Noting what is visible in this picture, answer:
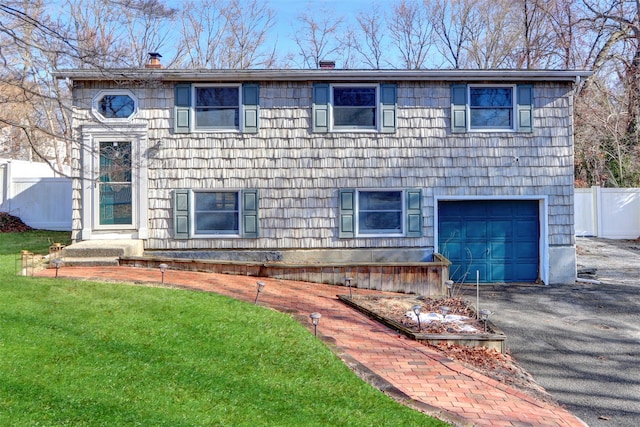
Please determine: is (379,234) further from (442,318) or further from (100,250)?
(100,250)

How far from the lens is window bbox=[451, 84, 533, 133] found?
1062cm

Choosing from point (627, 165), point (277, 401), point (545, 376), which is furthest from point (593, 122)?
point (277, 401)

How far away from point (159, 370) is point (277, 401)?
44.7 inches

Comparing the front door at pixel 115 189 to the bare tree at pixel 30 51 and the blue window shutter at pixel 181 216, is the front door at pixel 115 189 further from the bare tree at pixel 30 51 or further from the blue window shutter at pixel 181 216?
the bare tree at pixel 30 51

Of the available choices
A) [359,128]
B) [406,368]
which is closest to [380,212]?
[359,128]

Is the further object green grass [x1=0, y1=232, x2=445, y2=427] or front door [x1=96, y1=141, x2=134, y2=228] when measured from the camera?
front door [x1=96, y1=141, x2=134, y2=228]

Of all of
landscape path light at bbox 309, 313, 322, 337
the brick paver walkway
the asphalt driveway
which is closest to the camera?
the brick paver walkway

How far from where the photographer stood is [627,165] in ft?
65.0

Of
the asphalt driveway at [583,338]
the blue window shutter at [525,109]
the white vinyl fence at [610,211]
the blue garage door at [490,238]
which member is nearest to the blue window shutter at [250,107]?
the blue garage door at [490,238]

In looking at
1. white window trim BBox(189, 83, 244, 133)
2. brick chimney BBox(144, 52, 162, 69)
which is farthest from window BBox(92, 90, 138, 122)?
white window trim BBox(189, 83, 244, 133)

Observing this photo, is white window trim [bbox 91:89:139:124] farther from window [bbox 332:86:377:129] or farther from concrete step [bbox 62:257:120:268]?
window [bbox 332:86:377:129]

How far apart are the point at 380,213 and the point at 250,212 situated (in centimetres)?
283

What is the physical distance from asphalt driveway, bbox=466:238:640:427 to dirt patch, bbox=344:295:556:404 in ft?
0.67

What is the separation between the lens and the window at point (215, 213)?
1042 cm
